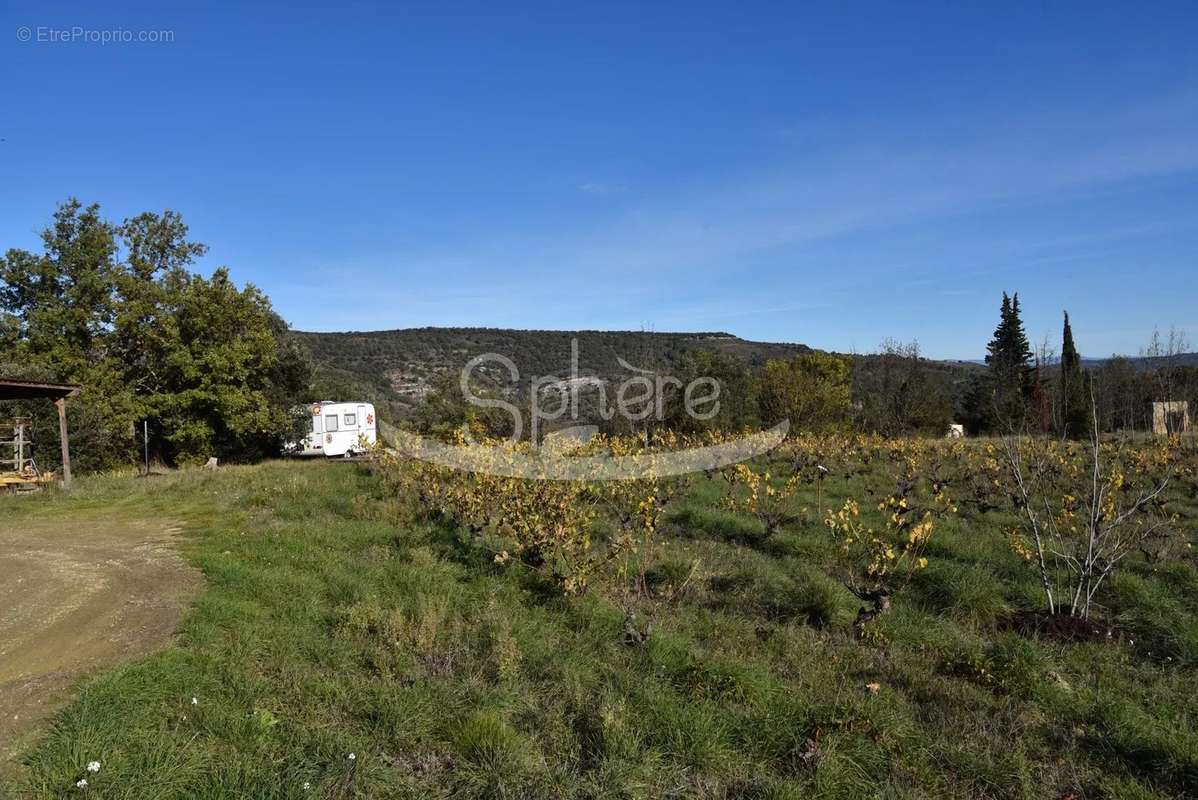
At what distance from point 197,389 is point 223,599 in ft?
63.3

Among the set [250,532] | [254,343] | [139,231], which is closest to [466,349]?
[139,231]

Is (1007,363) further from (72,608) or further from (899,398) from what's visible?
(72,608)

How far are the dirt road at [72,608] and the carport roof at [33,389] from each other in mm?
4812

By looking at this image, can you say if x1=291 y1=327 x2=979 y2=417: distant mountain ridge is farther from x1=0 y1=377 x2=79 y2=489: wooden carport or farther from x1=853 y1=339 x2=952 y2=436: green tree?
x1=0 y1=377 x2=79 y2=489: wooden carport

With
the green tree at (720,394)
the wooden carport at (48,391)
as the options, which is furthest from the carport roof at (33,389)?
the green tree at (720,394)

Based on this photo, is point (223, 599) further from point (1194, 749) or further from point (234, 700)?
point (1194, 749)

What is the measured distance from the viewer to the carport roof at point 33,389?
37.7 ft

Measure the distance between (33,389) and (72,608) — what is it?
31.4 feet

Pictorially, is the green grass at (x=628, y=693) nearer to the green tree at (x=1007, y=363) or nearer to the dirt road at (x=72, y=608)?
the dirt road at (x=72, y=608)

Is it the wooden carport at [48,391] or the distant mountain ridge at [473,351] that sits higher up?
the distant mountain ridge at [473,351]

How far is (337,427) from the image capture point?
91.9ft

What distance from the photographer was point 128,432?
2131cm

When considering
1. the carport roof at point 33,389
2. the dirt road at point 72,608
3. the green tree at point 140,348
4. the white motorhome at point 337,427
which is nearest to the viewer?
the dirt road at point 72,608

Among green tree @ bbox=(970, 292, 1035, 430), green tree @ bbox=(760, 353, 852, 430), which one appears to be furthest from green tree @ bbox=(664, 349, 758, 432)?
green tree @ bbox=(970, 292, 1035, 430)
